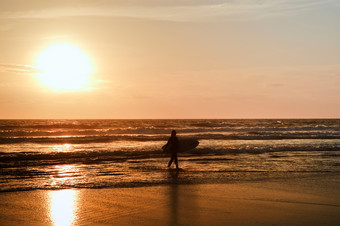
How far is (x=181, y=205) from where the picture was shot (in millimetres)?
8680

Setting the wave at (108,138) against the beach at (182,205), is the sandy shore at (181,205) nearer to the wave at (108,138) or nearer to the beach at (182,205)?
the beach at (182,205)

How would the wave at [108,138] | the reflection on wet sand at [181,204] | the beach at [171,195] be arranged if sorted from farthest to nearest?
the wave at [108,138] → the beach at [171,195] → the reflection on wet sand at [181,204]

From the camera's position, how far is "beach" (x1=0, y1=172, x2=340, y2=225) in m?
7.37

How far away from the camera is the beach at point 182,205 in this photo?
24.2 feet

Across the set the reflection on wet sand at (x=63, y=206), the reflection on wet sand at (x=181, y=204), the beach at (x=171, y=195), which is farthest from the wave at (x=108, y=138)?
the reflection on wet sand at (x=63, y=206)

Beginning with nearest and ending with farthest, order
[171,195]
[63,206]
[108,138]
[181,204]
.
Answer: [63,206] → [181,204] → [171,195] → [108,138]

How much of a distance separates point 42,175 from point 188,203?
731cm

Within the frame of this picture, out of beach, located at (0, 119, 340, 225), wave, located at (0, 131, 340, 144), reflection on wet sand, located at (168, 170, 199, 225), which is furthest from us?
wave, located at (0, 131, 340, 144)

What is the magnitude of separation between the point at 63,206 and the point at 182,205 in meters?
2.85

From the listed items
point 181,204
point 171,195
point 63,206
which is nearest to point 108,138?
point 171,195

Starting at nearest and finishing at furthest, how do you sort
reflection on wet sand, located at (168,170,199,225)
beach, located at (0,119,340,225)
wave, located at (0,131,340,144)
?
reflection on wet sand, located at (168,170,199,225) → beach, located at (0,119,340,225) → wave, located at (0,131,340,144)

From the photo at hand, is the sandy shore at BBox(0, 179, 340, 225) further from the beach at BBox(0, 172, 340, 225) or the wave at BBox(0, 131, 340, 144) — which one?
the wave at BBox(0, 131, 340, 144)

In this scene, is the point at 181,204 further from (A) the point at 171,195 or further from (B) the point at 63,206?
(B) the point at 63,206

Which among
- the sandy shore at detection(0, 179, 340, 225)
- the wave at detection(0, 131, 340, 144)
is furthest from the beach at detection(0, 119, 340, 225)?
the wave at detection(0, 131, 340, 144)
